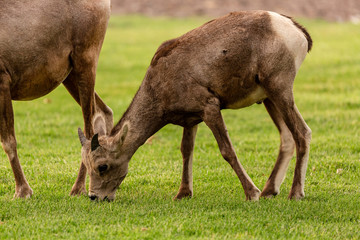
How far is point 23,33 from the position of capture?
837 cm

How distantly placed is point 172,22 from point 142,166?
71.7 ft

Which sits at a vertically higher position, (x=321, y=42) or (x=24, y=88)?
(x=24, y=88)

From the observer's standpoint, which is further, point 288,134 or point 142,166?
point 142,166

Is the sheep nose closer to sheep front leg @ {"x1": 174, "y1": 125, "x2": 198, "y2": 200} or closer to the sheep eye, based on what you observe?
the sheep eye

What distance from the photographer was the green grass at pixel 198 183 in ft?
23.1

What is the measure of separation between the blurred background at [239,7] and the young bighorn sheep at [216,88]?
79.3ft

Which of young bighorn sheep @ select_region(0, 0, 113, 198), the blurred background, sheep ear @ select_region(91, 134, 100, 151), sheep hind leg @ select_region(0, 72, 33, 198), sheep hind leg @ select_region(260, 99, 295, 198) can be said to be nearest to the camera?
sheep ear @ select_region(91, 134, 100, 151)

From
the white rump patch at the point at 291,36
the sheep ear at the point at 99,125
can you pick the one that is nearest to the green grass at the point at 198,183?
the sheep ear at the point at 99,125

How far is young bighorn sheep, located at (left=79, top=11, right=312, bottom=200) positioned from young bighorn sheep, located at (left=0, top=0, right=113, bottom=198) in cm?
59

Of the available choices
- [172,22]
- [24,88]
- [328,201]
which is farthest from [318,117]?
[172,22]

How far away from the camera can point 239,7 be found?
33.1 meters

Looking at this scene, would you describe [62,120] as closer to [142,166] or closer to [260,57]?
[142,166]

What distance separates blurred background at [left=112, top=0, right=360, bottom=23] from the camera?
33.0m

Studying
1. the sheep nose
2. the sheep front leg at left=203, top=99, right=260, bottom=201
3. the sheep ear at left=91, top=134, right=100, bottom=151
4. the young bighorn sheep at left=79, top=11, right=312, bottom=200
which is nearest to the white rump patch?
the young bighorn sheep at left=79, top=11, right=312, bottom=200
